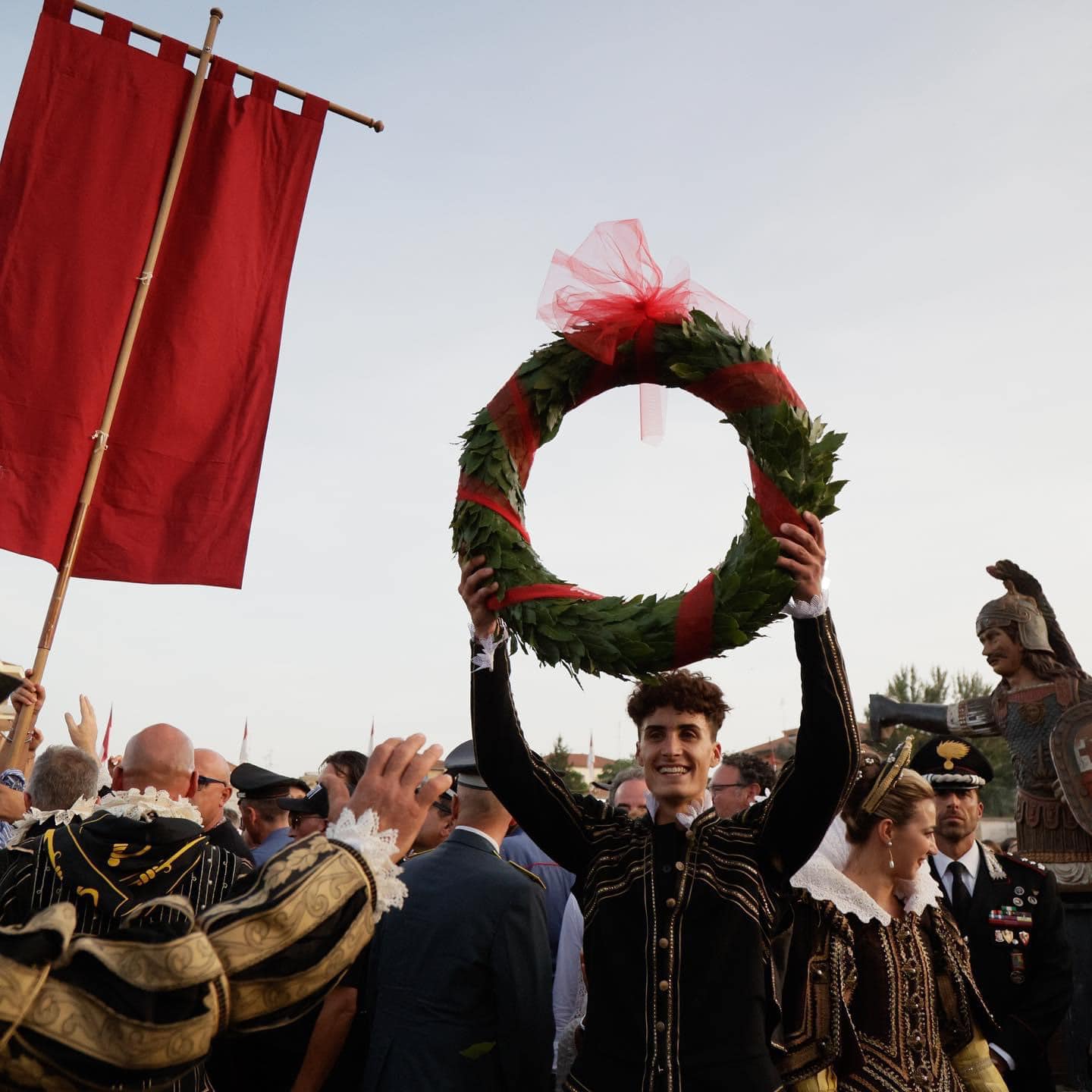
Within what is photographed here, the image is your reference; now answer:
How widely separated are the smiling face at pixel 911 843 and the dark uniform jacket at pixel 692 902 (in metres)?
0.79

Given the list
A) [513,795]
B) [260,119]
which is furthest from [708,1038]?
[260,119]

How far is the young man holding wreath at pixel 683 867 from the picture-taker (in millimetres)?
3025

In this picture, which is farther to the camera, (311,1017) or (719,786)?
(719,786)

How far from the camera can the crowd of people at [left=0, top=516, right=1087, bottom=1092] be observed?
193cm

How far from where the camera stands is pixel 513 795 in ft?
11.3

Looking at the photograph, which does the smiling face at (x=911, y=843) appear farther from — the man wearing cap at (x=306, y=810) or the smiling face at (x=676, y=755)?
the man wearing cap at (x=306, y=810)

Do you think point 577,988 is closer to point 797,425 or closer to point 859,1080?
point 859,1080

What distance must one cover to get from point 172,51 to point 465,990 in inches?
230

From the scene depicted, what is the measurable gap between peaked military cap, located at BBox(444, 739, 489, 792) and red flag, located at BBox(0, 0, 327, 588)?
8.62 ft

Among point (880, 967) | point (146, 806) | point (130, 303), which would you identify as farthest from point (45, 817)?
point (130, 303)

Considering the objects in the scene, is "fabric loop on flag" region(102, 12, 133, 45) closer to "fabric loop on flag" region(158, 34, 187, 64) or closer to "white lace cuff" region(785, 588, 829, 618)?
"fabric loop on flag" region(158, 34, 187, 64)

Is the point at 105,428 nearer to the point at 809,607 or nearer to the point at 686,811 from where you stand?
the point at 686,811

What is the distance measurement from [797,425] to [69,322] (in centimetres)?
500

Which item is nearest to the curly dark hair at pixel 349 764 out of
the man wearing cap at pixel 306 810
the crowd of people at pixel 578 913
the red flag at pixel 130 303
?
the man wearing cap at pixel 306 810
